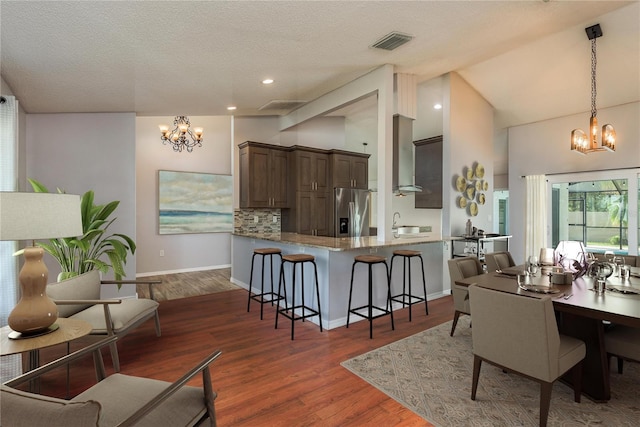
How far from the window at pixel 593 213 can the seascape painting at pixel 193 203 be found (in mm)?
6861

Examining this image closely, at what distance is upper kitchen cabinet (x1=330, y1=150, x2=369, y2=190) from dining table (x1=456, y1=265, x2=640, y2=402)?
14.0 ft

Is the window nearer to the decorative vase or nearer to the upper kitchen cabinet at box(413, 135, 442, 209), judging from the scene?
the upper kitchen cabinet at box(413, 135, 442, 209)

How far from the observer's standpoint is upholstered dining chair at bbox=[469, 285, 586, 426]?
1.91 meters

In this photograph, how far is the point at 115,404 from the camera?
1.49 meters

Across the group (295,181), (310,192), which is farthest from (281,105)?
(310,192)

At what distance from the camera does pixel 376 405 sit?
2205 millimetres

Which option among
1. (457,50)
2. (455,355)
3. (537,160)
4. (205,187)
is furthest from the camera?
(205,187)

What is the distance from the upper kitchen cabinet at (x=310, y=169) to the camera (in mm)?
6168

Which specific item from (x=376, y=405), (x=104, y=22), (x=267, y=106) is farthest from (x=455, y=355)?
(x=267, y=106)

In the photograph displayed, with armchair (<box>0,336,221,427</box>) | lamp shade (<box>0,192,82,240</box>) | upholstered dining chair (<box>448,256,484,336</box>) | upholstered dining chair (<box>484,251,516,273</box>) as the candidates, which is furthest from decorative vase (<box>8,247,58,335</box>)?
upholstered dining chair (<box>484,251,516,273</box>)

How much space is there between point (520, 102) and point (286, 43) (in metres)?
5.04

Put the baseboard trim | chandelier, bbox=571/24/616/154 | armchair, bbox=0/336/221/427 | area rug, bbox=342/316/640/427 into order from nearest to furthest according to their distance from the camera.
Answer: armchair, bbox=0/336/221/427 < area rug, bbox=342/316/640/427 < chandelier, bbox=571/24/616/154 < the baseboard trim

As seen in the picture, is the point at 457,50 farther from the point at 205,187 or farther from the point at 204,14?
the point at 205,187

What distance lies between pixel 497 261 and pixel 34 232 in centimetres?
399
